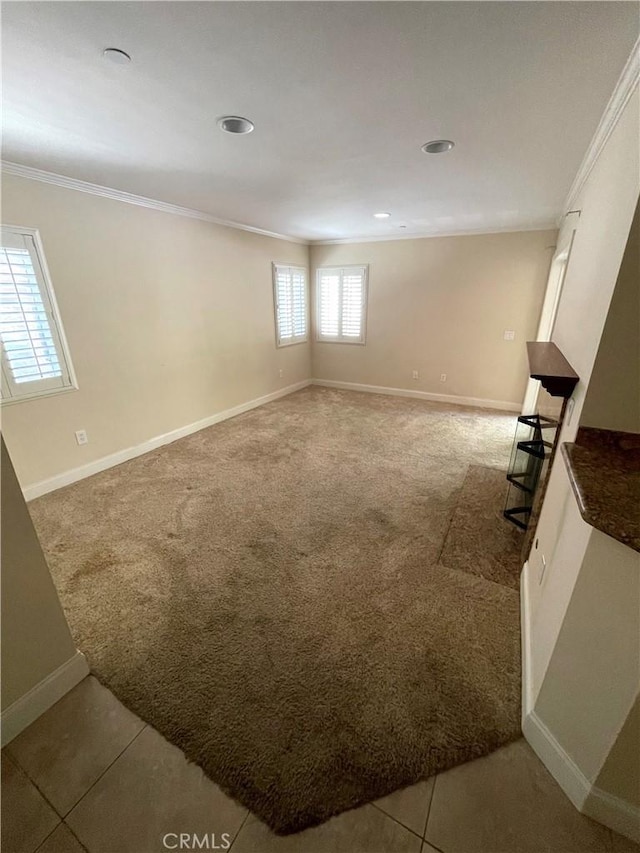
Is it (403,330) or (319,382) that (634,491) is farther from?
(319,382)

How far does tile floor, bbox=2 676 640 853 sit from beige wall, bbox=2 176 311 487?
2.28 metres

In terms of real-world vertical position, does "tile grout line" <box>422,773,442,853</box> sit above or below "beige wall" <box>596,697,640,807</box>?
below

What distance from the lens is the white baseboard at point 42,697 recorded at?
1259mm

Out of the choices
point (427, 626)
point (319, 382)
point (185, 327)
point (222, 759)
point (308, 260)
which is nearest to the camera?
point (222, 759)

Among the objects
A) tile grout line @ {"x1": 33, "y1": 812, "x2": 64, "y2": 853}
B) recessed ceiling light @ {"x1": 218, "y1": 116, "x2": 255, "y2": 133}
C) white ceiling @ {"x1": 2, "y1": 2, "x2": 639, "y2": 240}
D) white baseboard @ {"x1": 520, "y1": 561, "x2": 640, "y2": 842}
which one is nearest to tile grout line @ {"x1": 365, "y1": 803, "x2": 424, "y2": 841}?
white baseboard @ {"x1": 520, "y1": 561, "x2": 640, "y2": 842}

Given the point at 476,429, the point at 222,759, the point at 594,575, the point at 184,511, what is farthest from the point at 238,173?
the point at 476,429

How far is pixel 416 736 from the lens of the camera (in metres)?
1.27

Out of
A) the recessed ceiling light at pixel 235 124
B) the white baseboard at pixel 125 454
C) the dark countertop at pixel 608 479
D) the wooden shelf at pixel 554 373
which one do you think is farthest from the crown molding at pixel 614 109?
the white baseboard at pixel 125 454

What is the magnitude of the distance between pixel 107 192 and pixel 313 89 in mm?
2311

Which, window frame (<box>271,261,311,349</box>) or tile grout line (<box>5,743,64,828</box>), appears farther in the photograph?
window frame (<box>271,261,311,349</box>)

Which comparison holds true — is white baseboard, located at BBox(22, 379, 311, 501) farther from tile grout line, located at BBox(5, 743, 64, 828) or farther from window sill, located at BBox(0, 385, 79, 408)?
tile grout line, located at BBox(5, 743, 64, 828)

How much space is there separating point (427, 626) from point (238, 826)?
104cm

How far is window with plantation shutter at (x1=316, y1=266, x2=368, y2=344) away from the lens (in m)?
5.41

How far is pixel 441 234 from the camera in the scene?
4625 millimetres
